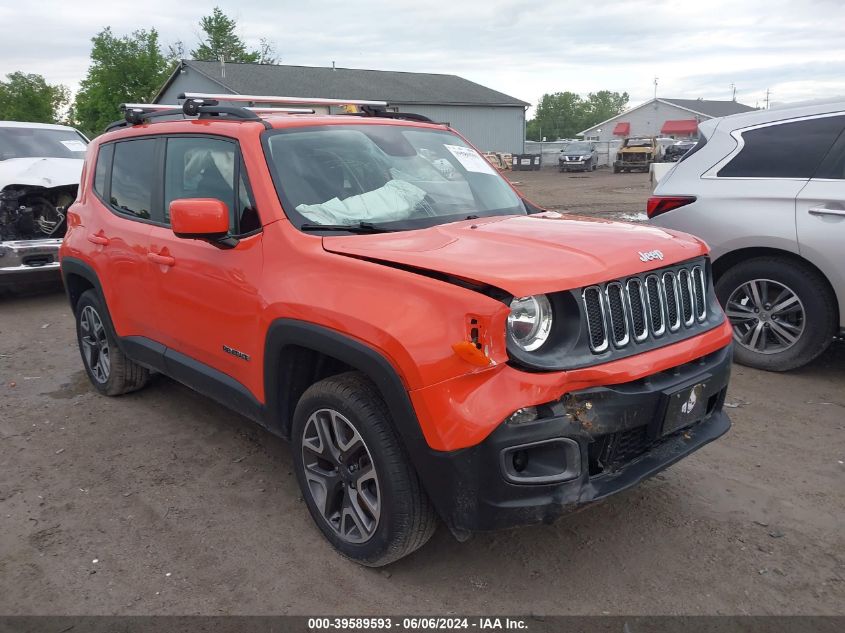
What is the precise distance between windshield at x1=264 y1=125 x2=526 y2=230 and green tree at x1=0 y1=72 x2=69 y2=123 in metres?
60.9

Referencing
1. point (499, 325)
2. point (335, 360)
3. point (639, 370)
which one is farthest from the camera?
point (335, 360)

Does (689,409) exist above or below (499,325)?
below

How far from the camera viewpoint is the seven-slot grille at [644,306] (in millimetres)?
2680

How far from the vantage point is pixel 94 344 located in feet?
17.1

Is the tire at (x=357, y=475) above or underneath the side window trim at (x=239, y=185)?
underneath

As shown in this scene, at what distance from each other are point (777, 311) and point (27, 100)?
220 ft

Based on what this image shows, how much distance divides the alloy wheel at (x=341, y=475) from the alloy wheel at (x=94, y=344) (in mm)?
2517

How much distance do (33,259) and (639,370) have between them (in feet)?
25.4

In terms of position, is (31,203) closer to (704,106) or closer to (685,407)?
(685,407)

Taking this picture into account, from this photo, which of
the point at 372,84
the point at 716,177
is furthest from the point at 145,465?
the point at 372,84

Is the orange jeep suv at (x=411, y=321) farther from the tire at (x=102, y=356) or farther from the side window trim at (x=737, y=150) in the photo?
the side window trim at (x=737, y=150)

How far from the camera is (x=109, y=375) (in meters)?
5.11

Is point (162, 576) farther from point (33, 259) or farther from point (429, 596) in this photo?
point (33, 259)

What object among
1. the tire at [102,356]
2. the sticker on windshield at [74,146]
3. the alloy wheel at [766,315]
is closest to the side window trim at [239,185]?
the tire at [102,356]
